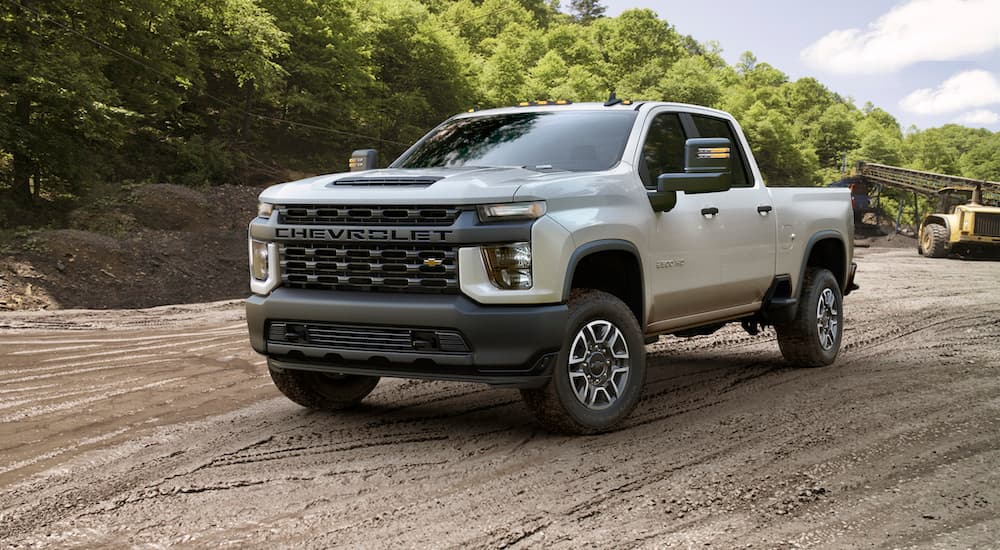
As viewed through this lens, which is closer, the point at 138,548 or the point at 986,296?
the point at 138,548

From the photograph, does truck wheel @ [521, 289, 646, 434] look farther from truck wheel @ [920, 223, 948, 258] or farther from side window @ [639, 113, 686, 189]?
truck wheel @ [920, 223, 948, 258]

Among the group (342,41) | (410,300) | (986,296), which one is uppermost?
(342,41)

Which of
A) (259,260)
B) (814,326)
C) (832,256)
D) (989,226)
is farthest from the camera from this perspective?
(989,226)

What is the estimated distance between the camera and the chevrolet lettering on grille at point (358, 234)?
5.39 meters

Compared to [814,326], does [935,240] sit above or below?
below

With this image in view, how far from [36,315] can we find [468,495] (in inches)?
424

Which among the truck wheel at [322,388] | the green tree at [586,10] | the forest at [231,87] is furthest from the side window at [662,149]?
the green tree at [586,10]

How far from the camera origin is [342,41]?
144ft

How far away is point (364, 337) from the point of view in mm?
5559

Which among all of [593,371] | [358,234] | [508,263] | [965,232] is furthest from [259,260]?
[965,232]

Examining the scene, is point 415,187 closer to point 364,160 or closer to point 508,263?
point 508,263

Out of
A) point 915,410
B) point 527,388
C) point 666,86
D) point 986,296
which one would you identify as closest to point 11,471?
point 527,388

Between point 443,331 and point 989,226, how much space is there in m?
29.4

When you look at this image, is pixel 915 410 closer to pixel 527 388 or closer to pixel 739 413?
pixel 739 413
